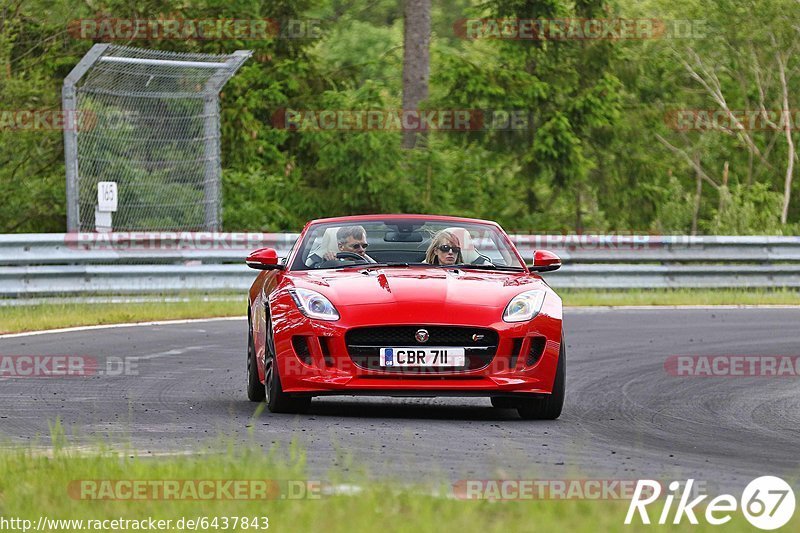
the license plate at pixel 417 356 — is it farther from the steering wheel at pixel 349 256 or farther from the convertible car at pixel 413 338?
the steering wheel at pixel 349 256

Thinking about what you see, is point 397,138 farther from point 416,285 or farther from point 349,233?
point 416,285

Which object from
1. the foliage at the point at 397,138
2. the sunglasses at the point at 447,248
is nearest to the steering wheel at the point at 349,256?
the sunglasses at the point at 447,248

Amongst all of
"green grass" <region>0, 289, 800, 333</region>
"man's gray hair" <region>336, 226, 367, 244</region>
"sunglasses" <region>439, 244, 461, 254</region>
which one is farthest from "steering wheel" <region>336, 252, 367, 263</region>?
"green grass" <region>0, 289, 800, 333</region>

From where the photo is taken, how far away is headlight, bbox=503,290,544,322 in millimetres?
9930

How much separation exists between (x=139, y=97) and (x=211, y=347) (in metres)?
7.35

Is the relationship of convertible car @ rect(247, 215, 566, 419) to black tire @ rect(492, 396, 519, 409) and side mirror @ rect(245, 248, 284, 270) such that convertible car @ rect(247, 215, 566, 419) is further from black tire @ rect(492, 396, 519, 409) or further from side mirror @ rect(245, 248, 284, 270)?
side mirror @ rect(245, 248, 284, 270)

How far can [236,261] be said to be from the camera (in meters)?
21.8

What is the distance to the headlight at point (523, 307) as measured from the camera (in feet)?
32.6

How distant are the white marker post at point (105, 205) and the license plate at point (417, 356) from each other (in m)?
11.6

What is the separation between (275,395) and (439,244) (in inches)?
68.5

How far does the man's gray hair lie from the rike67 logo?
4.44 metres

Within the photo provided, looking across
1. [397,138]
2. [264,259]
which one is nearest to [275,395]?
[264,259]

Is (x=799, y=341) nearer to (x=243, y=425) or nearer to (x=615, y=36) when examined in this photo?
(x=243, y=425)

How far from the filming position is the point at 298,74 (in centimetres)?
3397
